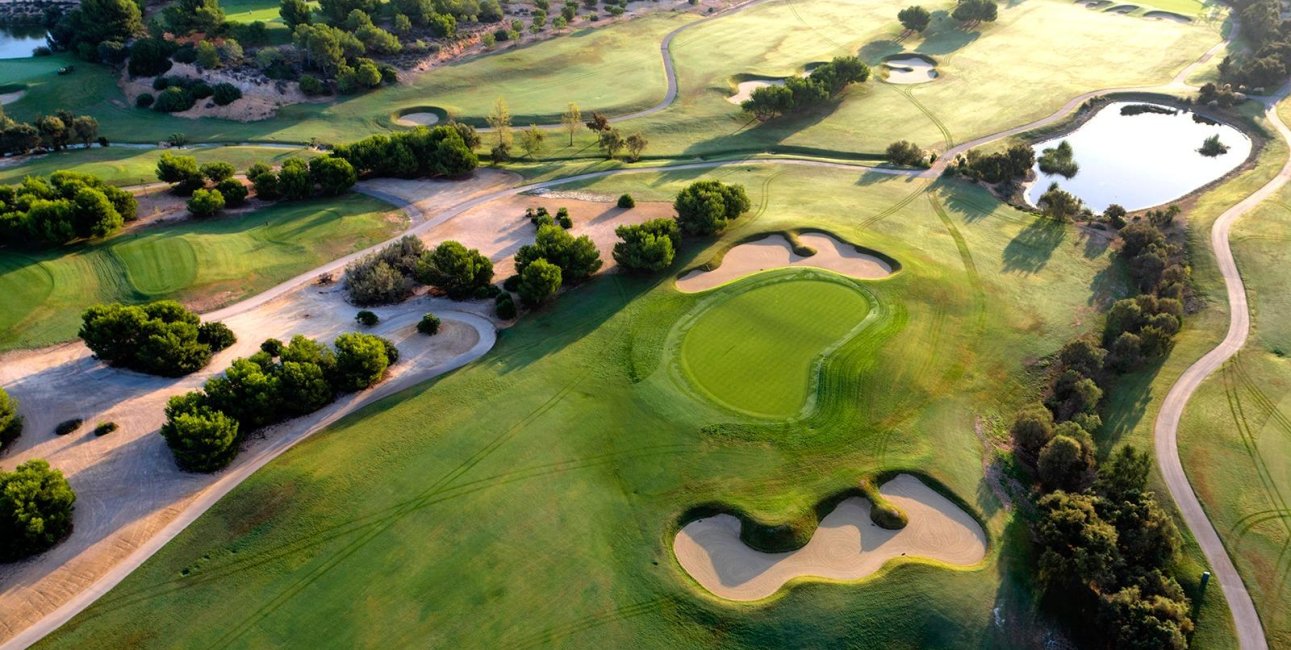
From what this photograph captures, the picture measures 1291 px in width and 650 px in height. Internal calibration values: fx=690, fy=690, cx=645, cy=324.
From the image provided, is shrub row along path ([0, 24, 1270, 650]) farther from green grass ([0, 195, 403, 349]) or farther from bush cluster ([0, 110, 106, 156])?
bush cluster ([0, 110, 106, 156])

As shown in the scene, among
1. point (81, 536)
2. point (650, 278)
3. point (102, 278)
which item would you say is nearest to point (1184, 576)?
point (650, 278)

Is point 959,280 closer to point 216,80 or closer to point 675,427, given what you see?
point 675,427

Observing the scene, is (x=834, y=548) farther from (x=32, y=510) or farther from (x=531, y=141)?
(x=531, y=141)

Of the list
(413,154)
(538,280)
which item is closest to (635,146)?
(413,154)

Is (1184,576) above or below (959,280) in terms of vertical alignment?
below

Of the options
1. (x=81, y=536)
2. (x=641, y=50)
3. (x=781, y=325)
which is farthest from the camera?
(x=641, y=50)

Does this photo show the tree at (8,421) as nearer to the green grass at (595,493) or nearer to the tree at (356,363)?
the green grass at (595,493)

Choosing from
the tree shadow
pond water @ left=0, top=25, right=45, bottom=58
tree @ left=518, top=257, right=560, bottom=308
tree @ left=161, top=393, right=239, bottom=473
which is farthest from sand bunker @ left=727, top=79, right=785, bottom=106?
pond water @ left=0, top=25, right=45, bottom=58
